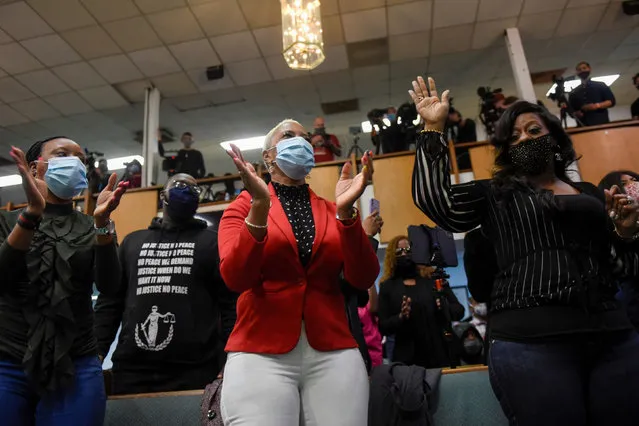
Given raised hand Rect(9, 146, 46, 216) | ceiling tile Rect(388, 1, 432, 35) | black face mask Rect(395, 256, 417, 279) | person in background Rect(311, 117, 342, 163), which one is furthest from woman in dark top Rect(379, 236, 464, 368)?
ceiling tile Rect(388, 1, 432, 35)

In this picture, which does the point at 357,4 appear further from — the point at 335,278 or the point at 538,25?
the point at 335,278

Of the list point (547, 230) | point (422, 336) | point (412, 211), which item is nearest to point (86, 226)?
point (547, 230)

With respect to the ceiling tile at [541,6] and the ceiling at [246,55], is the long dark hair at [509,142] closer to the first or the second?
Answer: the ceiling at [246,55]

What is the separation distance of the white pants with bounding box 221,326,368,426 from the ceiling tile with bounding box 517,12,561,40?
558 centimetres

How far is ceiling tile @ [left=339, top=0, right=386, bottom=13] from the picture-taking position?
4776 millimetres

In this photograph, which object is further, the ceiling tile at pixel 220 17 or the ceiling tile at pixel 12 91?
the ceiling tile at pixel 12 91

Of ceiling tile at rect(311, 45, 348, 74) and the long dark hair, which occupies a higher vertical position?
ceiling tile at rect(311, 45, 348, 74)

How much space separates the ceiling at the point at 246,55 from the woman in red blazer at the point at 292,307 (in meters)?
4.20

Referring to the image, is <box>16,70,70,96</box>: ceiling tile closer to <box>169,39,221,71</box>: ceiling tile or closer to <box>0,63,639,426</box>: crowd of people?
<box>169,39,221,71</box>: ceiling tile

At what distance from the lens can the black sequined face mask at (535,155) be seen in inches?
47.4

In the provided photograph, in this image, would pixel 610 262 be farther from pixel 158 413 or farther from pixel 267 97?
pixel 267 97

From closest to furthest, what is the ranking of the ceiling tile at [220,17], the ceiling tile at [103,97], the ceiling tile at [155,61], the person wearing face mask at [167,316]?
the person wearing face mask at [167,316] → the ceiling tile at [220,17] → the ceiling tile at [155,61] → the ceiling tile at [103,97]

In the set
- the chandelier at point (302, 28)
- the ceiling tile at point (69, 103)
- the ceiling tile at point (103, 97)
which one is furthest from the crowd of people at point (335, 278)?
the ceiling tile at point (69, 103)

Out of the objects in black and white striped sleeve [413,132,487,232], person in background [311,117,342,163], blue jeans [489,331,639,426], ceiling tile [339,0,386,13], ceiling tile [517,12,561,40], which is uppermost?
ceiling tile [339,0,386,13]
